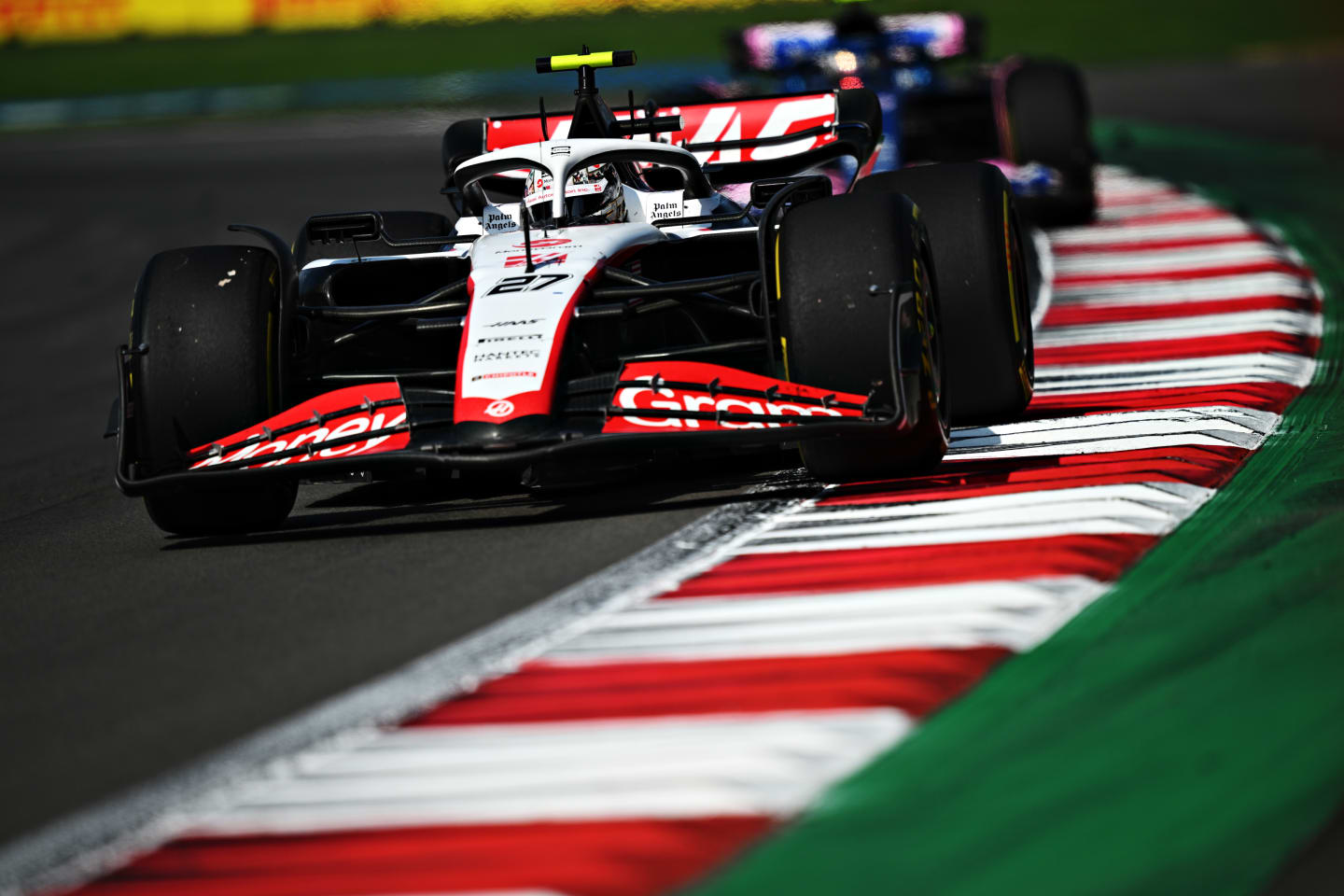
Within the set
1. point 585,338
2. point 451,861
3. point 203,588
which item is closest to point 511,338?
point 585,338

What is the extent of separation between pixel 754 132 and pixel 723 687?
5453 millimetres

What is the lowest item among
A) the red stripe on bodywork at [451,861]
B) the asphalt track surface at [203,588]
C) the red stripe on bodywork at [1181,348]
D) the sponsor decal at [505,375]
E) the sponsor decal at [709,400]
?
the red stripe on bodywork at [1181,348]

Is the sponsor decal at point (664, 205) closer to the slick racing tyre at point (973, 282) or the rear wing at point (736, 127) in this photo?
the slick racing tyre at point (973, 282)

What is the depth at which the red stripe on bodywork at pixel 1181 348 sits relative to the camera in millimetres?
9180

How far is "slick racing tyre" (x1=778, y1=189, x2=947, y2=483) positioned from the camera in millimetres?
6254

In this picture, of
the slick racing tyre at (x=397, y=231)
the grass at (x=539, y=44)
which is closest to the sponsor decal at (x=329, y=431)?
the slick racing tyre at (x=397, y=231)

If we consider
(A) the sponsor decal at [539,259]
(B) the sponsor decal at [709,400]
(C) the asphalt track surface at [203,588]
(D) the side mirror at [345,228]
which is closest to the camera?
(C) the asphalt track surface at [203,588]

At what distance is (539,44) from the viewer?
40.1 m

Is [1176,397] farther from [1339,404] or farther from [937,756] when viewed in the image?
[937,756]

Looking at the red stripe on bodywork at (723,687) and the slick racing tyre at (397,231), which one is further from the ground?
the slick racing tyre at (397,231)

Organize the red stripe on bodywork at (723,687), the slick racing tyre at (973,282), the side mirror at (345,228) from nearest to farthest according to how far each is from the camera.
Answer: the red stripe on bodywork at (723,687) → the slick racing tyre at (973,282) → the side mirror at (345,228)

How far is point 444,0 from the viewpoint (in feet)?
106

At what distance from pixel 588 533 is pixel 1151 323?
517 cm

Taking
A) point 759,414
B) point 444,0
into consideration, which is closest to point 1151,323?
point 759,414
